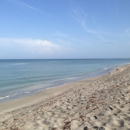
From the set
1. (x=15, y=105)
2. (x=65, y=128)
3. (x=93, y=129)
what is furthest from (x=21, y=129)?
(x=15, y=105)

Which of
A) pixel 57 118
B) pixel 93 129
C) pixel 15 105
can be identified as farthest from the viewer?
pixel 15 105

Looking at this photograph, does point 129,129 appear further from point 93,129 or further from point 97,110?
point 97,110

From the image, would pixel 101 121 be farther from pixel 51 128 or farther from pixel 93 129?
pixel 51 128

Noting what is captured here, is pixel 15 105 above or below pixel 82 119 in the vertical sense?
below

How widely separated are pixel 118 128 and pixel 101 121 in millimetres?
641

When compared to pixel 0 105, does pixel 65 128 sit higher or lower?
higher

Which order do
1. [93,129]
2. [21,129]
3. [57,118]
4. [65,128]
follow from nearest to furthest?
[93,129] < [65,128] < [21,129] < [57,118]

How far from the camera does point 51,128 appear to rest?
4535 millimetres

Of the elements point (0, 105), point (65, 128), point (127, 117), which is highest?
point (127, 117)

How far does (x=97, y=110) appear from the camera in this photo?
549 centimetres

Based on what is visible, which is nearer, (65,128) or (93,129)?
(93,129)

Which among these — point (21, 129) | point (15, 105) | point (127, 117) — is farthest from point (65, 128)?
point (15, 105)

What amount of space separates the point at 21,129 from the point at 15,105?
6.05 meters

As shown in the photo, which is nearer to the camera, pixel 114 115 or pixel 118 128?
pixel 118 128
